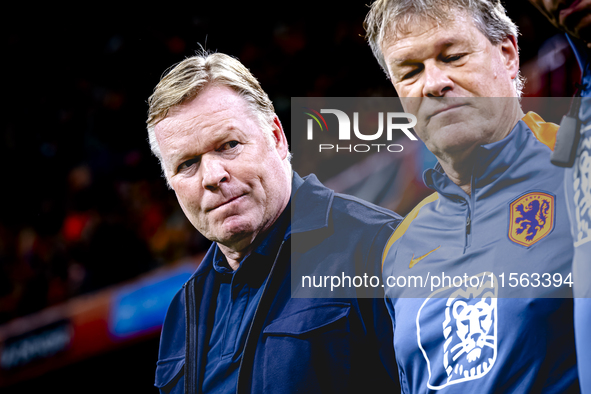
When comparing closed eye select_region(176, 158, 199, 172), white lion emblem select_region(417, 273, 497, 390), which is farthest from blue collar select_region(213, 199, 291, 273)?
white lion emblem select_region(417, 273, 497, 390)

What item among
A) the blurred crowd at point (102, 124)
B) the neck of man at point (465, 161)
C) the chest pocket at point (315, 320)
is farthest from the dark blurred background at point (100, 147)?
the chest pocket at point (315, 320)

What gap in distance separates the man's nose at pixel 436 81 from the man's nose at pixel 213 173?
0.59 m

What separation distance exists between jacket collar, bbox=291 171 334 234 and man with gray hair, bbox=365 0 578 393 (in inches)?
8.2

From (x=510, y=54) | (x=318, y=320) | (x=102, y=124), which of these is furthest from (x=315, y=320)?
(x=102, y=124)

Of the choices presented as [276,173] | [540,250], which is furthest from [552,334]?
[276,173]

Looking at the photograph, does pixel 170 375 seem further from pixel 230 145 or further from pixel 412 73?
pixel 412 73

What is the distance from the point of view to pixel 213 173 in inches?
66.6

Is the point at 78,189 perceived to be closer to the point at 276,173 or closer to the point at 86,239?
the point at 86,239

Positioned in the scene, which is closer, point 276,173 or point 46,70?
point 276,173

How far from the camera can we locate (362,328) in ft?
5.12

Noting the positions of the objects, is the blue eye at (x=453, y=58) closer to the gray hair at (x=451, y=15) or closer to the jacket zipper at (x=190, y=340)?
the gray hair at (x=451, y=15)

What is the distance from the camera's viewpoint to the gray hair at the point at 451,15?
→ 145 cm

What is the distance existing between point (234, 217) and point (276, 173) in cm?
17

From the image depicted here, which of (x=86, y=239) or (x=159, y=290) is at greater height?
(x=86, y=239)
